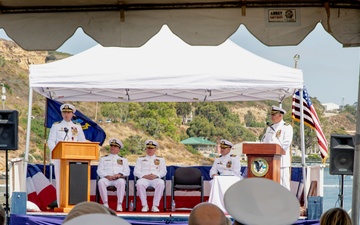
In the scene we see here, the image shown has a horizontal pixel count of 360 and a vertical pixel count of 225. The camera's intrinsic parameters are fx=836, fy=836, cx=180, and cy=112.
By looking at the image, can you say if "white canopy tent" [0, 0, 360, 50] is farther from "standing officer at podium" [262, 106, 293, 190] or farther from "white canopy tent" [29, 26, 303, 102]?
"standing officer at podium" [262, 106, 293, 190]

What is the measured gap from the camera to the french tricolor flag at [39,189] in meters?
13.2

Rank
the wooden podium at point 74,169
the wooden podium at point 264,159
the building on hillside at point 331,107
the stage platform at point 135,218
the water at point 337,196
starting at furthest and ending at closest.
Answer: the building on hillside at point 331,107 < the water at point 337,196 < the wooden podium at point 74,169 < the wooden podium at point 264,159 < the stage platform at point 135,218

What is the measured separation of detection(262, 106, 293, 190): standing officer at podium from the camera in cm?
1248

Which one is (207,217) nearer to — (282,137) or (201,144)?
(282,137)

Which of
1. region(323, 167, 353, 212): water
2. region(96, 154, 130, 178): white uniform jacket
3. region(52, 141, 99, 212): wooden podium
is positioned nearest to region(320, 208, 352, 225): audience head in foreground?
region(323, 167, 353, 212): water

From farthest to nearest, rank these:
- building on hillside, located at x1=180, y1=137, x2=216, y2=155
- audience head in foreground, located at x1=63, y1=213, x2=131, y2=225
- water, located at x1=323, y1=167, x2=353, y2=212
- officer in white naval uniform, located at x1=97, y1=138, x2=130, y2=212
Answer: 1. building on hillside, located at x1=180, y1=137, x2=216, y2=155
2. officer in white naval uniform, located at x1=97, y1=138, x2=130, y2=212
3. water, located at x1=323, y1=167, x2=353, y2=212
4. audience head in foreground, located at x1=63, y1=213, x2=131, y2=225

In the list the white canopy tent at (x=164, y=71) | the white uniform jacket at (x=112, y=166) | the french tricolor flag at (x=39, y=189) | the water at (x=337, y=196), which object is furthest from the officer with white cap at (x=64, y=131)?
the water at (x=337, y=196)

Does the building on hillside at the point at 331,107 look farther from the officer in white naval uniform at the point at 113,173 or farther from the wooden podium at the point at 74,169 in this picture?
the wooden podium at the point at 74,169

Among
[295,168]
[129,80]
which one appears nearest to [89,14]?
[129,80]

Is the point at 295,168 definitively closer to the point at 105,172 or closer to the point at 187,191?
the point at 187,191

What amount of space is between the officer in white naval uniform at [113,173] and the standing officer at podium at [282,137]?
225cm

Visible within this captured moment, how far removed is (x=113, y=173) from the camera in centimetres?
1263

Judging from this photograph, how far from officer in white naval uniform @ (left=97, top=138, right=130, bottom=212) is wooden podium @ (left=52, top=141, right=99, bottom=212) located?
21.0 inches

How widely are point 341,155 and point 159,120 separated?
63540 mm
